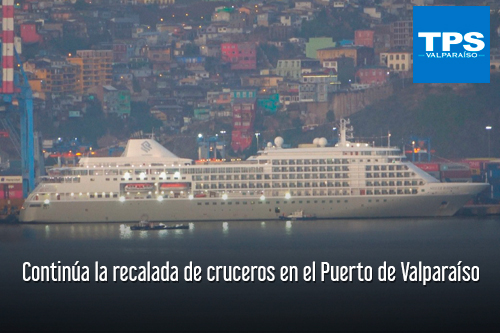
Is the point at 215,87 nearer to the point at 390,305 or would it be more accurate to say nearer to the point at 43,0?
the point at 43,0

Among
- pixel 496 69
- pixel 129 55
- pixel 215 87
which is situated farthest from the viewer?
pixel 129 55

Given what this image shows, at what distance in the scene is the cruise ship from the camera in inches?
2574

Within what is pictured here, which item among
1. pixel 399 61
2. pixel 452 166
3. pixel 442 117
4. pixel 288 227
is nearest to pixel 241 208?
pixel 288 227

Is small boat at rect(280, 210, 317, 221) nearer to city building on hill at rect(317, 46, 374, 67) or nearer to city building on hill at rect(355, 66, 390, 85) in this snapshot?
city building on hill at rect(355, 66, 390, 85)

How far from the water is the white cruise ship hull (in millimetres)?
2002

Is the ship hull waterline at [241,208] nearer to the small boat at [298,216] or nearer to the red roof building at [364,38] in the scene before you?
the small boat at [298,216]

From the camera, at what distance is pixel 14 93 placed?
7112 cm

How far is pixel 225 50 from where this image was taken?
363 ft

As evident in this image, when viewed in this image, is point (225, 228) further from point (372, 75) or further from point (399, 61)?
point (399, 61)

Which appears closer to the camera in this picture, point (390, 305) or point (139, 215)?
point (390, 305)

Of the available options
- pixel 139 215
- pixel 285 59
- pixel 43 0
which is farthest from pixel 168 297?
pixel 43 0

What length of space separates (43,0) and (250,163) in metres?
56.0

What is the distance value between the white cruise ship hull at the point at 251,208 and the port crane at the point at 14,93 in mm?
4394

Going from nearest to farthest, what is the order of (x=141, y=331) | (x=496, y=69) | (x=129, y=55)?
(x=141, y=331) < (x=496, y=69) < (x=129, y=55)
